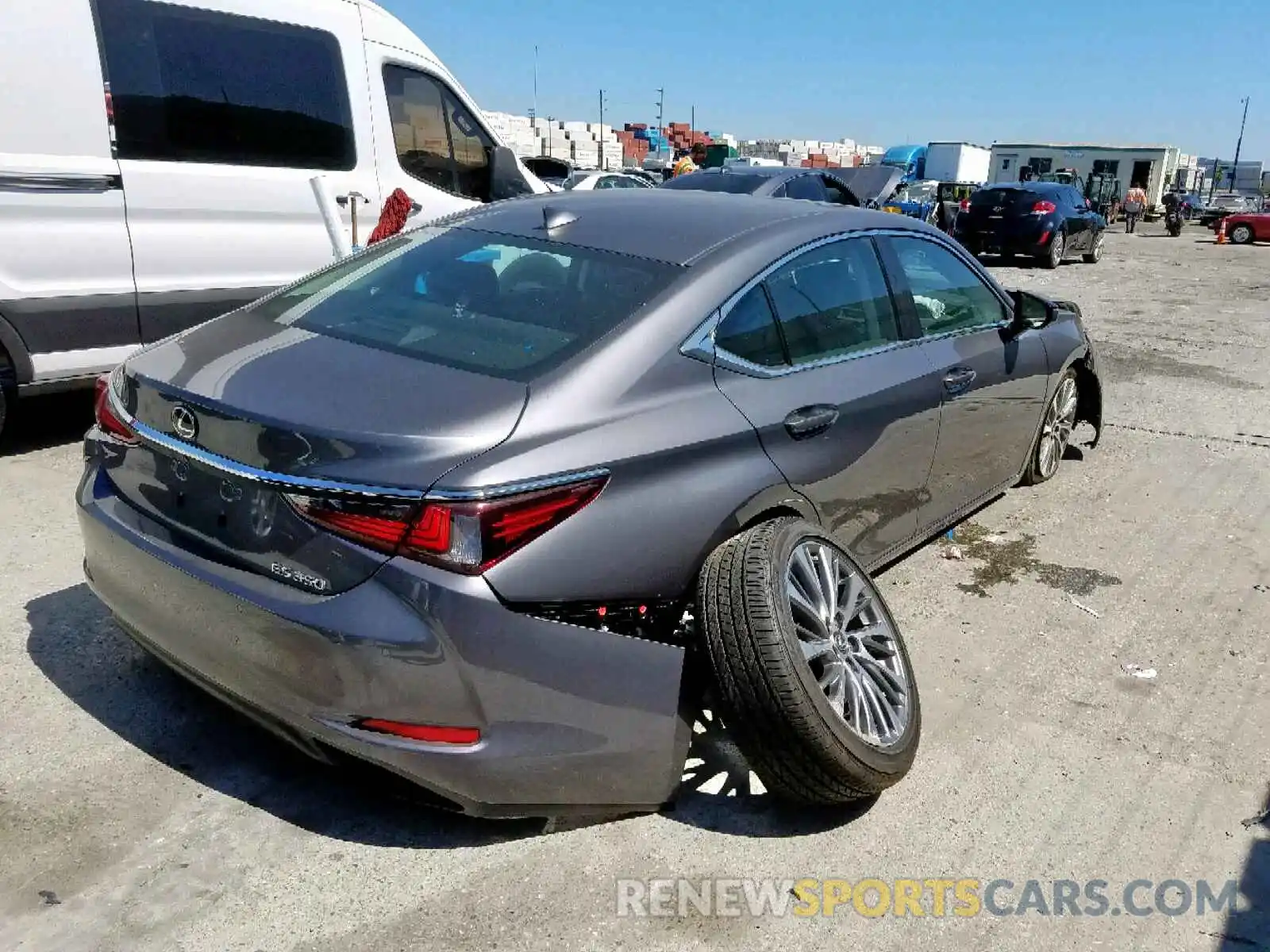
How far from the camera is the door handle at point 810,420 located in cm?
297

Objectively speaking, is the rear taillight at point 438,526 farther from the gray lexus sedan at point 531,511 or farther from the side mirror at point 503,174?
the side mirror at point 503,174

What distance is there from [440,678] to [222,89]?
4.45 metres

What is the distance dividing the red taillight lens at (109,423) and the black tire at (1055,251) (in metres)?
18.5

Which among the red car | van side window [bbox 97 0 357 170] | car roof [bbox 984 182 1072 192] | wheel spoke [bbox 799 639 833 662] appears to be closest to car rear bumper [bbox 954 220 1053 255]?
car roof [bbox 984 182 1072 192]

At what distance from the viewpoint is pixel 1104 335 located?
440 inches

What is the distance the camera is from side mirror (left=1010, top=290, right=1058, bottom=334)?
4.58m

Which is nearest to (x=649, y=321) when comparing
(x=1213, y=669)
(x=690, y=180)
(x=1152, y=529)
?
(x=1213, y=669)

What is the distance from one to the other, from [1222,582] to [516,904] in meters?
3.56

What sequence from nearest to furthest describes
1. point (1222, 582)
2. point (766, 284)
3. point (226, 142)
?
point (766, 284) < point (1222, 582) < point (226, 142)

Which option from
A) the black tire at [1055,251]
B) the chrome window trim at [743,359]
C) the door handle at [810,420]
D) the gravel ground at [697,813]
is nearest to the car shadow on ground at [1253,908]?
the gravel ground at [697,813]

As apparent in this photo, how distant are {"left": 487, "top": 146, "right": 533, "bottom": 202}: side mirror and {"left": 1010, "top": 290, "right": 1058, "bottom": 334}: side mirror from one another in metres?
3.49

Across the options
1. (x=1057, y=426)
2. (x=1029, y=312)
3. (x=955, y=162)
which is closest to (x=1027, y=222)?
(x=1057, y=426)

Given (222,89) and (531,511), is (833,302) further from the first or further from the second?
(222,89)

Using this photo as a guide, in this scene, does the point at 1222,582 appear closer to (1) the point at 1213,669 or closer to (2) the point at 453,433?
(1) the point at 1213,669
